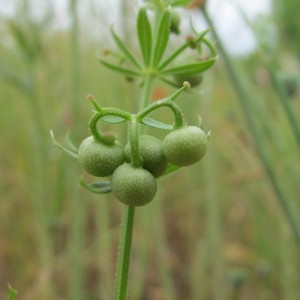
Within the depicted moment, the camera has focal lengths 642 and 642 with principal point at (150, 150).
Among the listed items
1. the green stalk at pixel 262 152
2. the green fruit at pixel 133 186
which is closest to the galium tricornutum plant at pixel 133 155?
the green fruit at pixel 133 186

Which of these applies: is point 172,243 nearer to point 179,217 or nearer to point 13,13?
point 179,217

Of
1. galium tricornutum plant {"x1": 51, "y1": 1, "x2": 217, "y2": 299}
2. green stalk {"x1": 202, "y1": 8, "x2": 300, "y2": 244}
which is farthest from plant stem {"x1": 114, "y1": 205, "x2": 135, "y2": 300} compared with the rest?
green stalk {"x1": 202, "y1": 8, "x2": 300, "y2": 244}

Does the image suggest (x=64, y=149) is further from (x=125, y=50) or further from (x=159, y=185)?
(x=159, y=185)

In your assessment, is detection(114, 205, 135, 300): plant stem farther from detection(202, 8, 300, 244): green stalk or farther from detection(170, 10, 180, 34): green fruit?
detection(202, 8, 300, 244): green stalk

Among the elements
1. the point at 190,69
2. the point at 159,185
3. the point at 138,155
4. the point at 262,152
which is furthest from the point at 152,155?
the point at 159,185

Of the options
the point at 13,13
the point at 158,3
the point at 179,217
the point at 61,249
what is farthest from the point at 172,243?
the point at 158,3

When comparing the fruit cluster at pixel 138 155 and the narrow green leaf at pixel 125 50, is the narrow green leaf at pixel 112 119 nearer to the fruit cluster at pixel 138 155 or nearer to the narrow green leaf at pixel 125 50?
the fruit cluster at pixel 138 155
